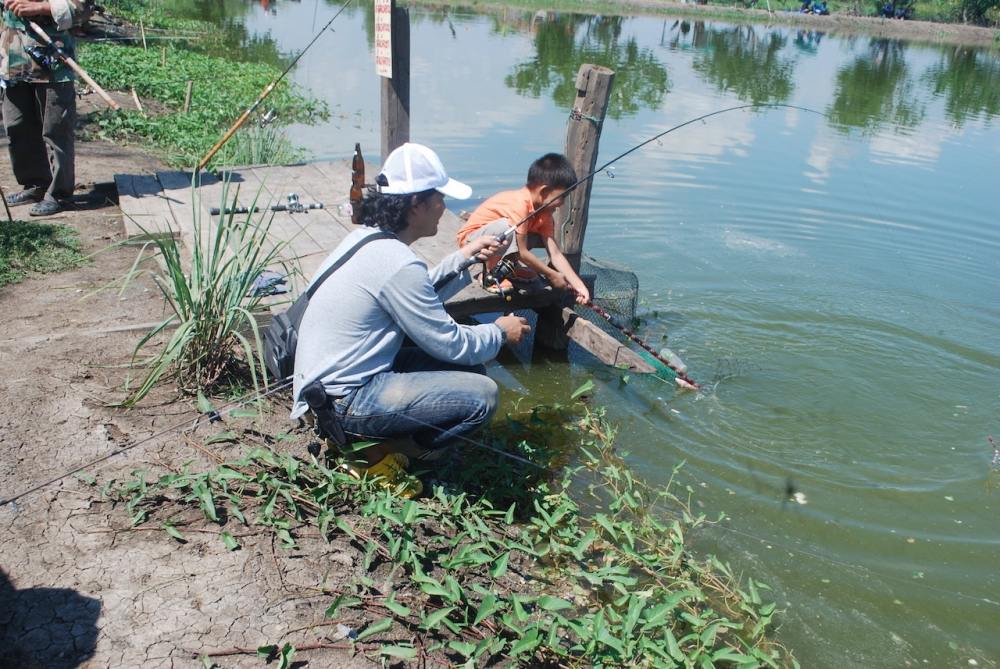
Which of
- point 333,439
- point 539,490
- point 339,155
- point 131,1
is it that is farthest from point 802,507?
point 131,1

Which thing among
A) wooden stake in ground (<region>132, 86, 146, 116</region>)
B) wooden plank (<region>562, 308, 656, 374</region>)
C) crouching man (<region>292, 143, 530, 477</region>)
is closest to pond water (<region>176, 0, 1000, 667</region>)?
wooden plank (<region>562, 308, 656, 374</region>)

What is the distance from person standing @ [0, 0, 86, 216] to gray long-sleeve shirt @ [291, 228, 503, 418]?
3.75m

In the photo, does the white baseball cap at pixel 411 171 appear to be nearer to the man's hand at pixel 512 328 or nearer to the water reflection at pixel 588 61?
the man's hand at pixel 512 328

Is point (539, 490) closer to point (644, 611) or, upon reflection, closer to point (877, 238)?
point (644, 611)

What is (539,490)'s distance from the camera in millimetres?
3801

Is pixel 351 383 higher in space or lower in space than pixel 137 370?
higher

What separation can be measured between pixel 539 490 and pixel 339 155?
7.47m

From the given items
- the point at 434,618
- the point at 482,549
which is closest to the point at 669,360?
the point at 482,549

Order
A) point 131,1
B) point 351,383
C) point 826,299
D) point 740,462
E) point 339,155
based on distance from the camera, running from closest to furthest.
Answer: point 351,383, point 740,462, point 826,299, point 339,155, point 131,1

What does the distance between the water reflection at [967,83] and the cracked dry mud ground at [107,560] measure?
1597 cm

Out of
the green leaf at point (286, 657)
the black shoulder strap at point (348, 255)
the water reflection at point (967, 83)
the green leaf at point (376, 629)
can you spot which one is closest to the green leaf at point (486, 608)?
the green leaf at point (376, 629)

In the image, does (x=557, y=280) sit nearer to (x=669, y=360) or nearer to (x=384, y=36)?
(x=669, y=360)

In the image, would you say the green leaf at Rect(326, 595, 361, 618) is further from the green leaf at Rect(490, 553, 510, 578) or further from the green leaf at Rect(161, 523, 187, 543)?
the green leaf at Rect(161, 523, 187, 543)

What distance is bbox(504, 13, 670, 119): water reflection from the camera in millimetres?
15062
